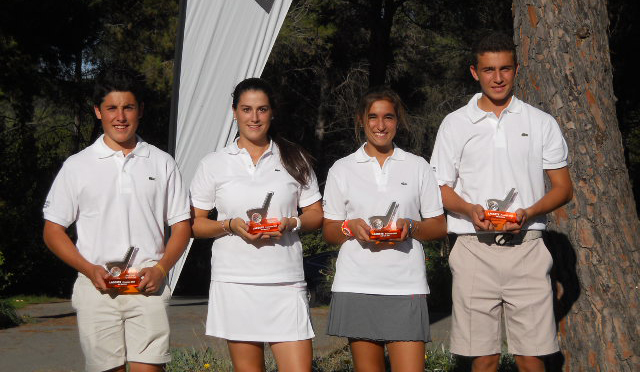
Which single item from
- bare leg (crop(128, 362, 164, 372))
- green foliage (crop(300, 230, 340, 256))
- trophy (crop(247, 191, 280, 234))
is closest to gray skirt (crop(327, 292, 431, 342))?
trophy (crop(247, 191, 280, 234))

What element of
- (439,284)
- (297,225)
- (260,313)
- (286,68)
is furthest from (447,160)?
(286,68)

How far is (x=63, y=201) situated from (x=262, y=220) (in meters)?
0.90

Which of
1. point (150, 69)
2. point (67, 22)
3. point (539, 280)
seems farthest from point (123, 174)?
point (150, 69)

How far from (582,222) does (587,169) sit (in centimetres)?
32

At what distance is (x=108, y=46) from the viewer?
22250mm

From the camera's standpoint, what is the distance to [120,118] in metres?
3.92

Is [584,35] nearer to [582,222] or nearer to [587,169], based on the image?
[587,169]

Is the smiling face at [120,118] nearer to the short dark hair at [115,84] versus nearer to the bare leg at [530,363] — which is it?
the short dark hair at [115,84]

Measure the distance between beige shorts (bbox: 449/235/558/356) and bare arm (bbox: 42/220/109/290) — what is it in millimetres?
1657

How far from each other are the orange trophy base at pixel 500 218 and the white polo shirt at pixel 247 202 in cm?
91

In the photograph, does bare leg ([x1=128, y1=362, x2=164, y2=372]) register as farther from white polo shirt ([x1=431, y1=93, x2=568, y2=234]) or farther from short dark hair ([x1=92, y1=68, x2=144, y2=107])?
white polo shirt ([x1=431, y1=93, x2=568, y2=234])

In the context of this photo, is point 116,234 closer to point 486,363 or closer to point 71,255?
point 71,255

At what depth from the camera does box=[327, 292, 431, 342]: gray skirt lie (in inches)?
160

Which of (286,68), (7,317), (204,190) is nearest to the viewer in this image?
(204,190)
